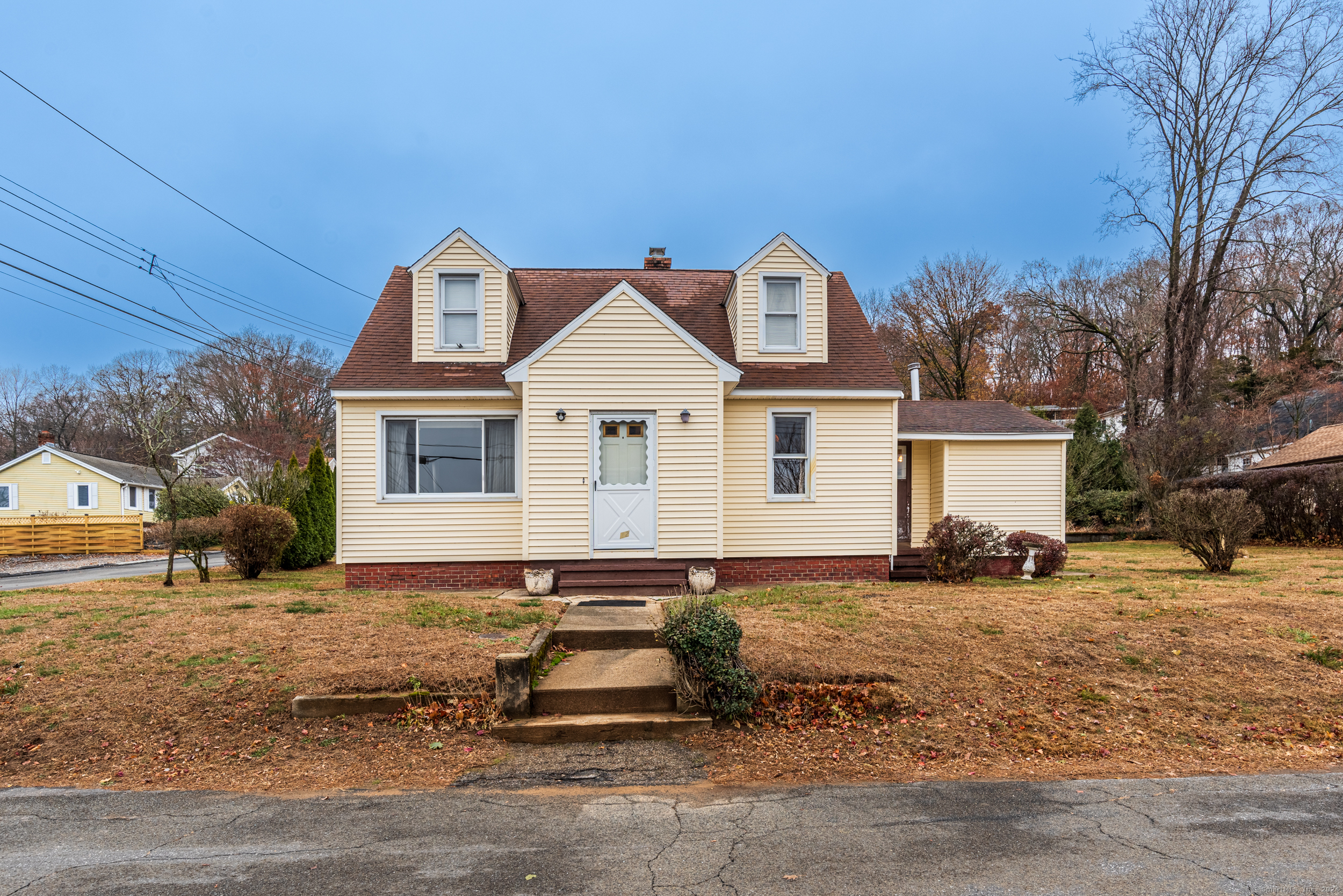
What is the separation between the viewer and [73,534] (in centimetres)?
2750

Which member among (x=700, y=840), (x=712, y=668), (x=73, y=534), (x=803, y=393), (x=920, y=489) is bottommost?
(x=73, y=534)

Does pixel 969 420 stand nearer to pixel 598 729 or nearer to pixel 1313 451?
pixel 598 729

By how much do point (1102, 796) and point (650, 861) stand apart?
3.00m

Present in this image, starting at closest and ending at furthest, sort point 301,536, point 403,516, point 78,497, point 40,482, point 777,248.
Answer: point 403,516, point 777,248, point 301,536, point 40,482, point 78,497

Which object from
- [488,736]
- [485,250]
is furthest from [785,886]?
[485,250]

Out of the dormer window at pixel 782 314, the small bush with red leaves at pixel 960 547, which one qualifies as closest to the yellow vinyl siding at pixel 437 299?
the dormer window at pixel 782 314

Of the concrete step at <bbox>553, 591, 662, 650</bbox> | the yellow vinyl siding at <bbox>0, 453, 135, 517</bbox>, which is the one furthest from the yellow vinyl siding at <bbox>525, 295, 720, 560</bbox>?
the yellow vinyl siding at <bbox>0, 453, 135, 517</bbox>

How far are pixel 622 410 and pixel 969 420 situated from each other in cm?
958

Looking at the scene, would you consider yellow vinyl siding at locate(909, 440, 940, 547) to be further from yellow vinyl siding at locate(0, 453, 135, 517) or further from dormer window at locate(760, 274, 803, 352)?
yellow vinyl siding at locate(0, 453, 135, 517)

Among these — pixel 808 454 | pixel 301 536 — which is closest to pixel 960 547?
pixel 808 454

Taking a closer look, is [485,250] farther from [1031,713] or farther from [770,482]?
[1031,713]

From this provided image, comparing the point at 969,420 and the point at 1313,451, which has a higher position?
the point at 969,420

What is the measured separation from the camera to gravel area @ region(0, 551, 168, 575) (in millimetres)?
22047

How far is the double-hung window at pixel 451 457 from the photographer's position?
12.3 m
